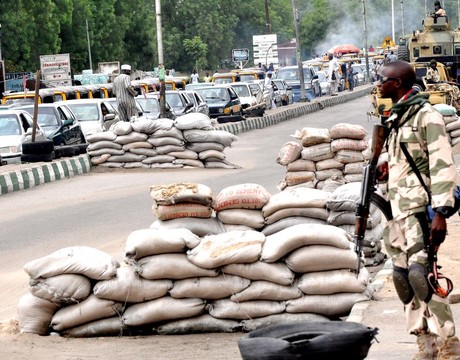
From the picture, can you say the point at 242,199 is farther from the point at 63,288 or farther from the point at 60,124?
the point at 60,124

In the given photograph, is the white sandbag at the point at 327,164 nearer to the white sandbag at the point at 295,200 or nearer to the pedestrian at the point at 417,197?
the white sandbag at the point at 295,200

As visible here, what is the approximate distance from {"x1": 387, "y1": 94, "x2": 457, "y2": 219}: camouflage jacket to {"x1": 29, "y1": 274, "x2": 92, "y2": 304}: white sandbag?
10.6 ft

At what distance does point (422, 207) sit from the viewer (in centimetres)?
645

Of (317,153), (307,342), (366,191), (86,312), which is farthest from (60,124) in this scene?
(307,342)

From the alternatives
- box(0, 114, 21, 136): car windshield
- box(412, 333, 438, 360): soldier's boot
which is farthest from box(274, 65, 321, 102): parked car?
box(412, 333, 438, 360): soldier's boot

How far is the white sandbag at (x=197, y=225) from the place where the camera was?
10374 millimetres

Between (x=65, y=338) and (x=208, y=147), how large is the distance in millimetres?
14659

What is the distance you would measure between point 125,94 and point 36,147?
115 inches

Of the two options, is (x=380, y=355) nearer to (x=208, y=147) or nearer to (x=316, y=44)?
(x=208, y=147)

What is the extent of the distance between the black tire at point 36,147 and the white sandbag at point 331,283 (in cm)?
1511

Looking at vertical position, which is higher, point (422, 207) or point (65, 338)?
point (422, 207)

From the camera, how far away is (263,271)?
29.9 feet

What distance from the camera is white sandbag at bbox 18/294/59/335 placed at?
9242 mm

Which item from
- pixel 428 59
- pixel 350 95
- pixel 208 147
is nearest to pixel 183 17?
pixel 350 95
